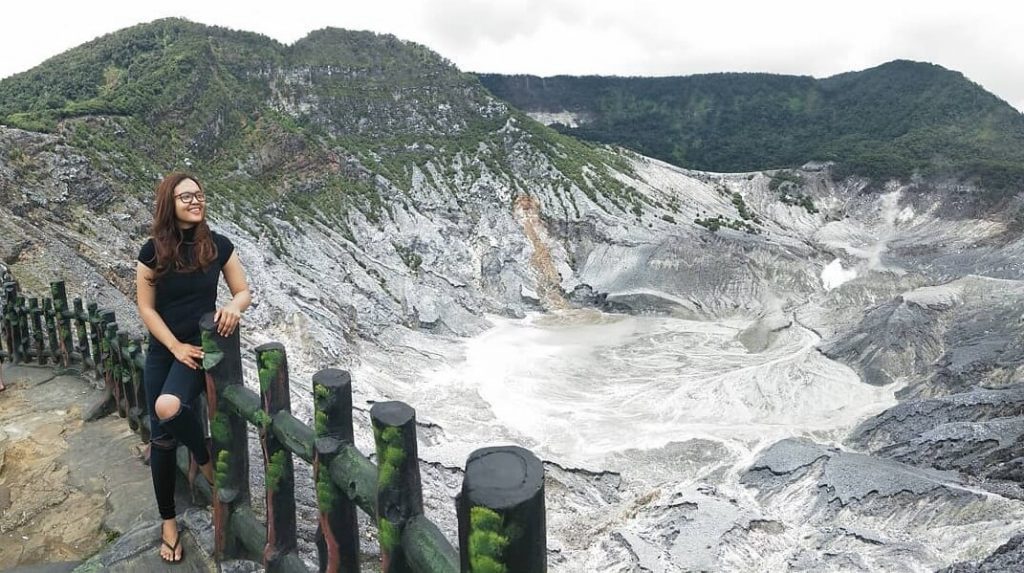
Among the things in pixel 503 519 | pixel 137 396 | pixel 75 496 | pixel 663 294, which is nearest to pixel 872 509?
pixel 137 396

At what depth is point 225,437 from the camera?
11.8 feet

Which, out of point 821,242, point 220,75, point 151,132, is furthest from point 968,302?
point 220,75

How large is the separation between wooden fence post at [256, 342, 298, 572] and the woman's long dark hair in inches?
30.1

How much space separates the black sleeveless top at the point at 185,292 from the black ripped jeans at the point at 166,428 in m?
0.11

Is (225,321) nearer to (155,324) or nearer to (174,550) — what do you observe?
(155,324)

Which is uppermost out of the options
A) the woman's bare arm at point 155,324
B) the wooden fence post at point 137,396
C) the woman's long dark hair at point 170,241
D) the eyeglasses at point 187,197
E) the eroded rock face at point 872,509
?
the eyeglasses at point 187,197

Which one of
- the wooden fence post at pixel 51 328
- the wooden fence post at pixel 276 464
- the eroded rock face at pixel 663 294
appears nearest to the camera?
the wooden fence post at pixel 276 464

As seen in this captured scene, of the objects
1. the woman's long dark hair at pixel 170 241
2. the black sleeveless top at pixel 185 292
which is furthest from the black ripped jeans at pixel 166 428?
the woman's long dark hair at pixel 170 241

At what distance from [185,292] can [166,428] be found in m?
0.77

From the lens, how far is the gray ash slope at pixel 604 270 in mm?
13570

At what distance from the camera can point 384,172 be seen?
38.6 metres

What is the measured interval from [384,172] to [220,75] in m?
10.8

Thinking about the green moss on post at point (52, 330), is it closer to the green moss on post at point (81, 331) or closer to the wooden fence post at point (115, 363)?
the green moss on post at point (81, 331)

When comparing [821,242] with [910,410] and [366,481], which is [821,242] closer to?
[910,410]
